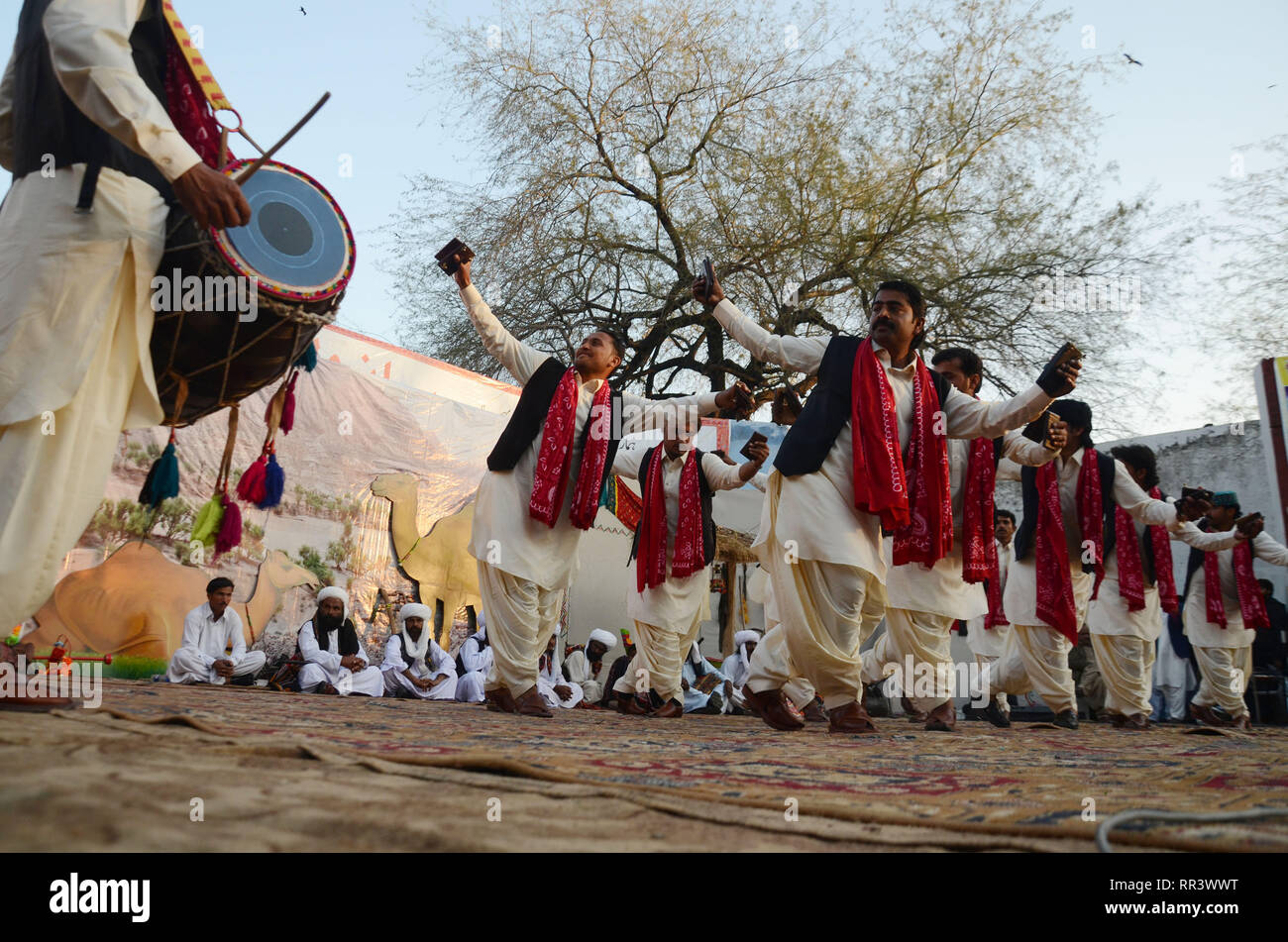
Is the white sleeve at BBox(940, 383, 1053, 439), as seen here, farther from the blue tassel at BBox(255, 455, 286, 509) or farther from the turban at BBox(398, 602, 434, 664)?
the turban at BBox(398, 602, 434, 664)

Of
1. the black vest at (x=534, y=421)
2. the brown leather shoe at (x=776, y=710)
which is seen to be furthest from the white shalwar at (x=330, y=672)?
the brown leather shoe at (x=776, y=710)

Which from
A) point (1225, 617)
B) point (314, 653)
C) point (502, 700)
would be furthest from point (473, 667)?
point (1225, 617)

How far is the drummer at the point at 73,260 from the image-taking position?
7.32ft

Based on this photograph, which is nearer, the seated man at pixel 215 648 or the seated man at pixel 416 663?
the seated man at pixel 215 648

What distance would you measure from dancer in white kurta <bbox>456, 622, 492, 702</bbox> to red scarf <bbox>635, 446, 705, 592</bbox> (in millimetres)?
3059

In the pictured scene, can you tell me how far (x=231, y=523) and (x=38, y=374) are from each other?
1.02 metres

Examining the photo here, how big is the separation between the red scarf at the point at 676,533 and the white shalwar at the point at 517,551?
1224 mm

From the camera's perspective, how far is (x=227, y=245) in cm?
266

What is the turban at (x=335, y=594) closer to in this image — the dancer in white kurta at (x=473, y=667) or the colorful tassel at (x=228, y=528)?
the dancer in white kurta at (x=473, y=667)

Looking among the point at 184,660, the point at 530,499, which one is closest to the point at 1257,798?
the point at 530,499

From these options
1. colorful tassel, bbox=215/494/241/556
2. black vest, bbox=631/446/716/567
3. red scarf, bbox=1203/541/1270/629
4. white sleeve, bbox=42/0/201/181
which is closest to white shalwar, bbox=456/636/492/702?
black vest, bbox=631/446/716/567

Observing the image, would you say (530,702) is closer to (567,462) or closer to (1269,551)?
(567,462)

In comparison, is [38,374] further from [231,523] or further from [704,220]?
[704,220]

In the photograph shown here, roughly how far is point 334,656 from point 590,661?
2.94 meters
